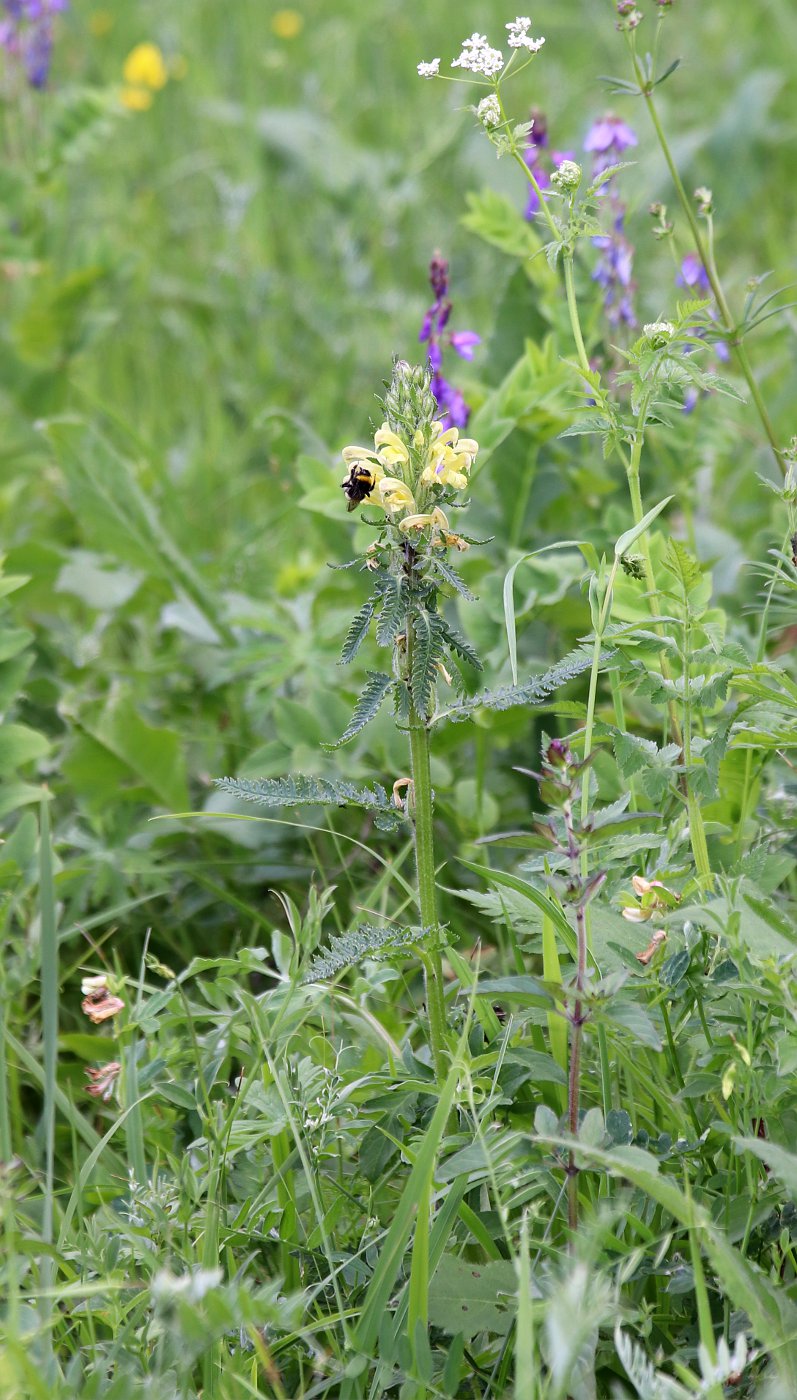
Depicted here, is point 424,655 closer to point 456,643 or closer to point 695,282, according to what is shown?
point 456,643

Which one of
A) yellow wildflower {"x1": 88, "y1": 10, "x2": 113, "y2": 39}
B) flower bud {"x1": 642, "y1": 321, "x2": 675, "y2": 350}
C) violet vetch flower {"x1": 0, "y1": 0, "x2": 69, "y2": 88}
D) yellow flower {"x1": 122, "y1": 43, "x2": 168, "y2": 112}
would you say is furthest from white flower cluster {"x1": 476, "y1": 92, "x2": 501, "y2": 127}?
yellow wildflower {"x1": 88, "y1": 10, "x2": 113, "y2": 39}

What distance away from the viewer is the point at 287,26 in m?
6.29

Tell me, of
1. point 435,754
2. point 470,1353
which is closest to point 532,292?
point 435,754

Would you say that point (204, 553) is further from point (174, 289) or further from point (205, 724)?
point (174, 289)

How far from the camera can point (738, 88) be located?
5113mm

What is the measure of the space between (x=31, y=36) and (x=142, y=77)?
1.81m

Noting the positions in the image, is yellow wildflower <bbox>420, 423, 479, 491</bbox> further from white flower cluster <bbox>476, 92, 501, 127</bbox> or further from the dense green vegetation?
white flower cluster <bbox>476, 92, 501, 127</bbox>

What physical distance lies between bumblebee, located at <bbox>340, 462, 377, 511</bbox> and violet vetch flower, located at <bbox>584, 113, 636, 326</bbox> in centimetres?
110

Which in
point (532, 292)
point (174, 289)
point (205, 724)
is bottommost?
point (205, 724)

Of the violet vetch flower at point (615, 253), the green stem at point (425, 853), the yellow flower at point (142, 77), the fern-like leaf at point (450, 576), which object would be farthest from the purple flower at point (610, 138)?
the yellow flower at point (142, 77)

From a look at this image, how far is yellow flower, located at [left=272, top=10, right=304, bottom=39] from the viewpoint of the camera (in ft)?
20.6

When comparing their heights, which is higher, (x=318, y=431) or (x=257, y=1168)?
(x=318, y=431)

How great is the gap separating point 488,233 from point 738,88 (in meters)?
3.13

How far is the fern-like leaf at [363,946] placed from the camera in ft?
4.54
